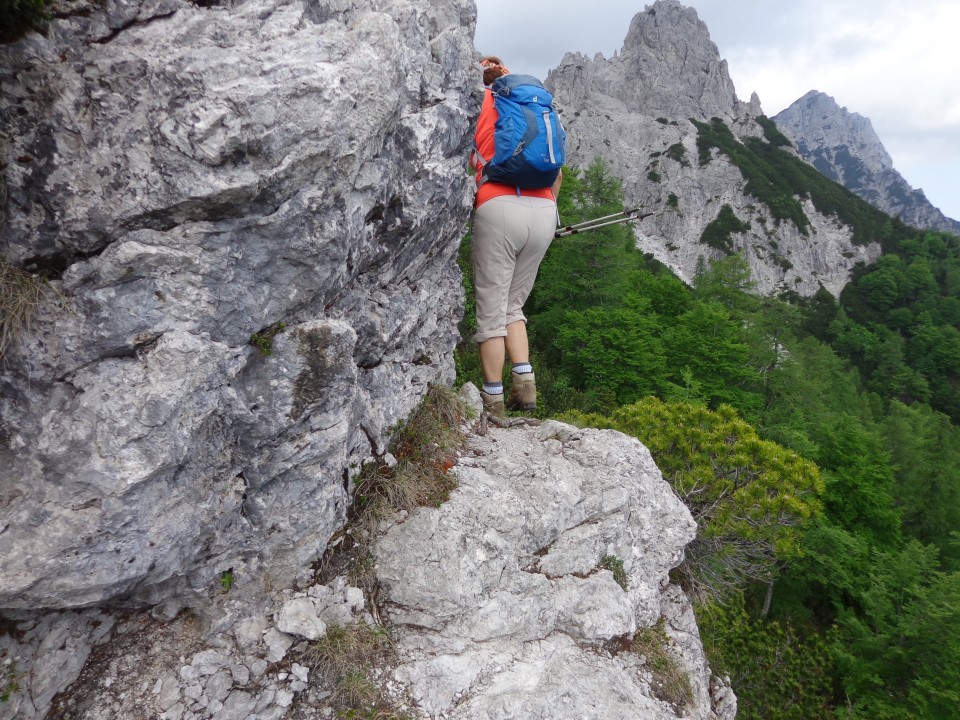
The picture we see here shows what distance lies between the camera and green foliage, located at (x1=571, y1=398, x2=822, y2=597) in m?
8.65

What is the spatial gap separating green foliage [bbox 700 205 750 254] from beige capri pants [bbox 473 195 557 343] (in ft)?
227

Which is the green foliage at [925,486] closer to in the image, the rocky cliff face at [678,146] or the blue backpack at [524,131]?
the blue backpack at [524,131]

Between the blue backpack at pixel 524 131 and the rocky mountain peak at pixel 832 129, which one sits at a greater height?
the rocky mountain peak at pixel 832 129

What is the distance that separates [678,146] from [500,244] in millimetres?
81869

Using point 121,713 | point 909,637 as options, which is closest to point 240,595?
point 121,713

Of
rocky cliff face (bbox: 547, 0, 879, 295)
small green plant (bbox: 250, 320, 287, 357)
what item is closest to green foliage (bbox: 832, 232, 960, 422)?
rocky cliff face (bbox: 547, 0, 879, 295)

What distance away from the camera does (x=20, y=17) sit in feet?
8.34

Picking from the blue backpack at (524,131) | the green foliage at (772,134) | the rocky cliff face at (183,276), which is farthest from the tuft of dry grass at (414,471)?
the green foliage at (772,134)

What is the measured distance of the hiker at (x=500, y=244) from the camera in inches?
195

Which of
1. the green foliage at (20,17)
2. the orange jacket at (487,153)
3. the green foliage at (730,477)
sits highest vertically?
the green foliage at (20,17)

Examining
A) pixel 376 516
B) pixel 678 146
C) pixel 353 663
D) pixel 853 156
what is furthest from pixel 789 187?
pixel 853 156

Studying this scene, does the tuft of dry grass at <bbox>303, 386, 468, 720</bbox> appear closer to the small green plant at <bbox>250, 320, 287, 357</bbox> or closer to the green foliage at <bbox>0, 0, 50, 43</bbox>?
the small green plant at <bbox>250, 320, 287, 357</bbox>

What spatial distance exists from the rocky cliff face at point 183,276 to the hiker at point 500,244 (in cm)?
136

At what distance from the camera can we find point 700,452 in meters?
9.45
